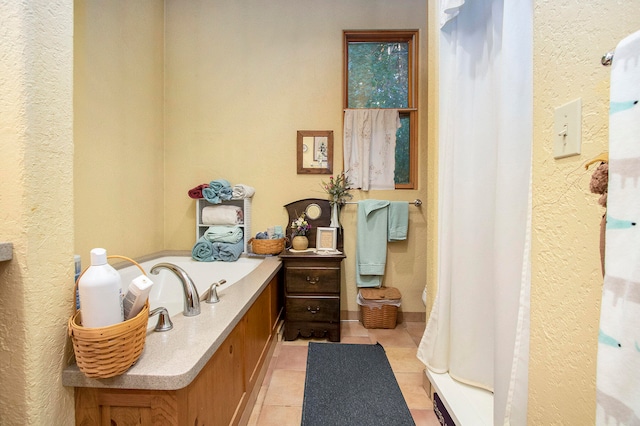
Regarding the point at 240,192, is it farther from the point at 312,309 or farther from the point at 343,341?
the point at 343,341

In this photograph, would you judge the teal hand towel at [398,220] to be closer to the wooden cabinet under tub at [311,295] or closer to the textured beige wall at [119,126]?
the wooden cabinet under tub at [311,295]

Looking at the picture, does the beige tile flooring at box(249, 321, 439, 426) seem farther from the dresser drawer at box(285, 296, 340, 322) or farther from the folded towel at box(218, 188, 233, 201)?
the folded towel at box(218, 188, 233, 201)

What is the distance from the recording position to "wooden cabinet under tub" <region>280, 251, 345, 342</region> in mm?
2061

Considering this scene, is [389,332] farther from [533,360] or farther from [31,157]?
[31,157]

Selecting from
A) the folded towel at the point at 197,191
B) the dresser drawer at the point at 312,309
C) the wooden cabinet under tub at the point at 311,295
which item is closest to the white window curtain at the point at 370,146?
the wooden cabinet under tub at the point at 311,295

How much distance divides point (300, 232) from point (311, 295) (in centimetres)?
57

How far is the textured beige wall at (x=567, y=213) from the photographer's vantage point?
1.80ft

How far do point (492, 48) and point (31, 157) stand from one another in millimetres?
1650

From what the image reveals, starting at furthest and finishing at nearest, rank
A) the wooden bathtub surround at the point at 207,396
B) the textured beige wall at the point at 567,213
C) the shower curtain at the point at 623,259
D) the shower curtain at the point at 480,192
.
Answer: the shower curtain at the point at 480,192
the wooden bathtub surround at the point at 207,396
the textured beige wall at the point at 567,213
the shower curtain at the point at 623,259

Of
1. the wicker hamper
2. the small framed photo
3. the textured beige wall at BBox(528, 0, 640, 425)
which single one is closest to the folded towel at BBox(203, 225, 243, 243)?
the small framed photo

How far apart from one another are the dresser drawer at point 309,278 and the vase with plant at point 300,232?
27cm

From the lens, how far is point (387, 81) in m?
2.48

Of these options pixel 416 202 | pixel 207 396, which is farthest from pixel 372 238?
pixel 207 396

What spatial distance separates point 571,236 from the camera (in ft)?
1.98
